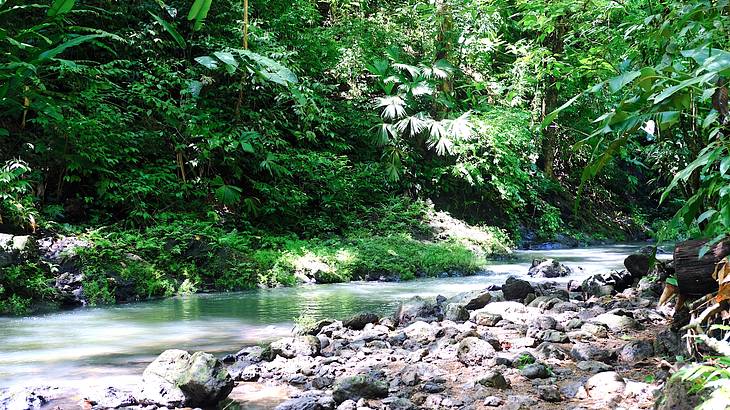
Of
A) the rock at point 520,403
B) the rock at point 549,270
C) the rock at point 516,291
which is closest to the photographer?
the rock at point 520,403

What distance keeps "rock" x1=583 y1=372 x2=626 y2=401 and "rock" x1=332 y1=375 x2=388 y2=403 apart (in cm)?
112

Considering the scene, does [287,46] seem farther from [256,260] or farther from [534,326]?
[534,326]

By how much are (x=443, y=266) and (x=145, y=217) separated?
4742 mm

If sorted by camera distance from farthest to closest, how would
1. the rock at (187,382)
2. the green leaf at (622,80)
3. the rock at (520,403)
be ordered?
the rock at (187,382) → the rock at (520,403) → the green leaf at (622,80)

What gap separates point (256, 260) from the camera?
30.4 feet

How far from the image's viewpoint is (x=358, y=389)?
3494 millimetres

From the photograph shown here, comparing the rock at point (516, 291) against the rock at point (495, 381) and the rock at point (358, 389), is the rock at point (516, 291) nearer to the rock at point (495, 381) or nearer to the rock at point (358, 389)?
the rock at point (495, 381)

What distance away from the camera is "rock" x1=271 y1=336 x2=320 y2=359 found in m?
4.57

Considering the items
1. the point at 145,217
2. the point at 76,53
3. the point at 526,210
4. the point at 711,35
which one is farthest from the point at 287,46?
the point at 711,35

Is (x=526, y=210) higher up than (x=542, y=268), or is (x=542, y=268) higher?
(x=526, y=210)

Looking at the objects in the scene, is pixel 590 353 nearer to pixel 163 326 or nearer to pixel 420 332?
pixel 420 332

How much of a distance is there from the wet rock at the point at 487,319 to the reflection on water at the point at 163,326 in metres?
1.36

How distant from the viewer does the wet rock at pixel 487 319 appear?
5.53 metres

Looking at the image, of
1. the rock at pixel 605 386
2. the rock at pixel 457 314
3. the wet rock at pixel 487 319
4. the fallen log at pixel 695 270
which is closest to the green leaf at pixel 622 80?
the rock at pixel 605 386
